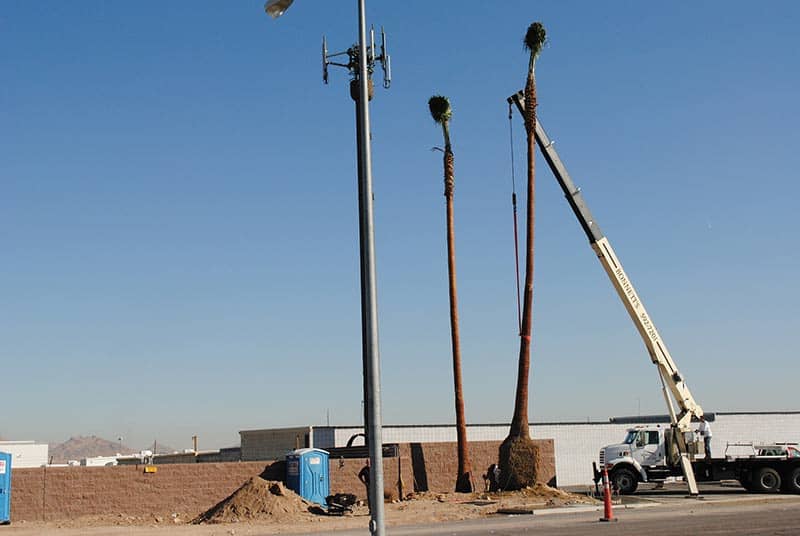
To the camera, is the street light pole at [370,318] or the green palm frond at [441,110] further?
the green palm frond at [441,110]

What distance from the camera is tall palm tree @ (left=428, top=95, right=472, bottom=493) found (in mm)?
35938

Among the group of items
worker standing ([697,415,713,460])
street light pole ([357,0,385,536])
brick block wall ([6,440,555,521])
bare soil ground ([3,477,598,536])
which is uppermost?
street light pole ([357,0,385,536])

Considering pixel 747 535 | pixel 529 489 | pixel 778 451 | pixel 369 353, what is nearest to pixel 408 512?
pixel 529 489

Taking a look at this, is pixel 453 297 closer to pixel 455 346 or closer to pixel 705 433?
pixel 455 346

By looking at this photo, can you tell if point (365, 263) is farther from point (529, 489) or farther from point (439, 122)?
point (439, 122)

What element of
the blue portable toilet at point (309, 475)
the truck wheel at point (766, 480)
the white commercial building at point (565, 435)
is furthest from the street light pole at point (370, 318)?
the white commercial building at point (565, 435)

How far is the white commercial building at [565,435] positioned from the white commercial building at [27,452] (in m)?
14.9

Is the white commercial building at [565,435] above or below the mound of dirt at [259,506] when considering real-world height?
above

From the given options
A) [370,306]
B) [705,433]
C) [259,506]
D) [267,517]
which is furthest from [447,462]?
[370,306]

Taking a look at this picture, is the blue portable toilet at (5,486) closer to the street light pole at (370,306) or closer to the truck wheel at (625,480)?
the street light pole at (370,306)

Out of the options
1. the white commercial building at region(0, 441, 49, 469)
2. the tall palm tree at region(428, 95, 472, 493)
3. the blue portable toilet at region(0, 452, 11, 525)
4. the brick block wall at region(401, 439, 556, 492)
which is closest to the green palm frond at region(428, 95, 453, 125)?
the tall palm tree at region(428, 95, 472, 493)

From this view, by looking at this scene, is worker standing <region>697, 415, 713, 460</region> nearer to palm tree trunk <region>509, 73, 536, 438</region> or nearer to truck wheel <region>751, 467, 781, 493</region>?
truck wheel <region>751, 467, 781, 493</region>

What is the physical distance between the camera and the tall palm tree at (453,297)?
35.9 m

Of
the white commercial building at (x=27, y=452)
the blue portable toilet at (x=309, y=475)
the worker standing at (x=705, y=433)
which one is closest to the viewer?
the blue portable toilet at (x=309, y=475)
